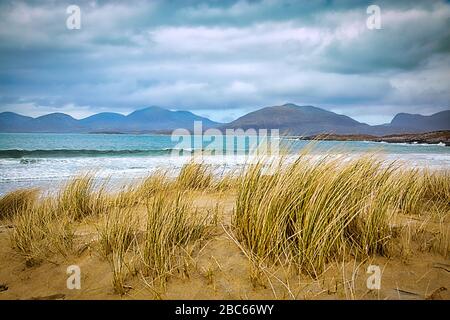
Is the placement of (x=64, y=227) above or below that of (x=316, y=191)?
below

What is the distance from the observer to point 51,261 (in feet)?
10.7

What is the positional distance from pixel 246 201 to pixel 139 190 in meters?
2.83

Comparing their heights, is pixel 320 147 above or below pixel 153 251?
above

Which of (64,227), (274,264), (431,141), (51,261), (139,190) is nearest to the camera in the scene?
(274,264)

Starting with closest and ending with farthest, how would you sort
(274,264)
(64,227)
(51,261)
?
(274,264), (51,261), (64,227)

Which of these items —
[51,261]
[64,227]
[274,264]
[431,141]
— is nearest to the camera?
[274,264]
